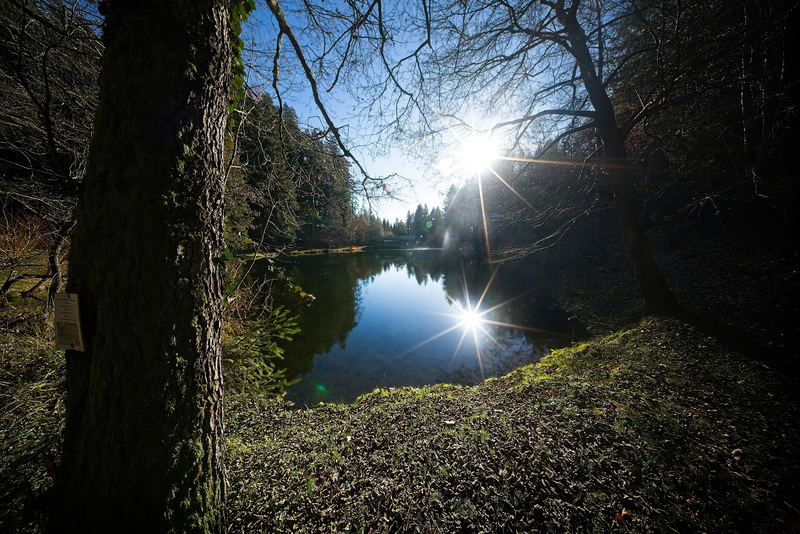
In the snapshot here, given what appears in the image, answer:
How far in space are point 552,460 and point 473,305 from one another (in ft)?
32.6

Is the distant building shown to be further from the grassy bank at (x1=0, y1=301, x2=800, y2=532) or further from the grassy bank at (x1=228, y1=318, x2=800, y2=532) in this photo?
the grassy bank at (x1=228, y1=318, x2=800, y2=532)

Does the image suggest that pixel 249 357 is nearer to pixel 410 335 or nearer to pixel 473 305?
pixel 410 335

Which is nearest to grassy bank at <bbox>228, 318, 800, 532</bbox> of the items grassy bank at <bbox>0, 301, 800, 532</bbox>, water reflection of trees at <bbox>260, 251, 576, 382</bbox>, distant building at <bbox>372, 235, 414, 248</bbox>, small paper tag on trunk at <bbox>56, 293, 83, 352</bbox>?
grassy bank at <bbox>0, 301, 800, 532</bbox>

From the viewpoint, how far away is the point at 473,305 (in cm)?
1181

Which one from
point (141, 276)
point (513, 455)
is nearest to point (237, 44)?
point (141, 276)

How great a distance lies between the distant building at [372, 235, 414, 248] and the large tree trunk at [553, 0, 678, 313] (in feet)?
161

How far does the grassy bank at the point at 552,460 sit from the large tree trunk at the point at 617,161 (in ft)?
6.83

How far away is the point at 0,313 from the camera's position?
343 cm

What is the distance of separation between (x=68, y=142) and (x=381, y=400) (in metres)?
5.62

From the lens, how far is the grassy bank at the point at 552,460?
1668 millimetres

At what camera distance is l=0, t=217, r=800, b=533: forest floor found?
65.8 inches

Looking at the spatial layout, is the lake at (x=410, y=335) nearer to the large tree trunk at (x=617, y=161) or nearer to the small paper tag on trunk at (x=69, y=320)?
the small paper tag on trunk at (x=69, y=320)

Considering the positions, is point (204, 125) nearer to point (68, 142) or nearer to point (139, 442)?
point (139, 442)

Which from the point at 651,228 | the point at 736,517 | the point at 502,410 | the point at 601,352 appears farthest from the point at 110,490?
the point at 651,228
